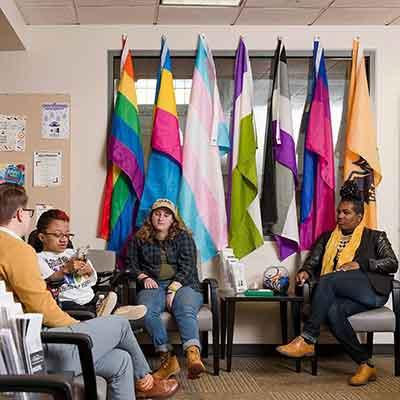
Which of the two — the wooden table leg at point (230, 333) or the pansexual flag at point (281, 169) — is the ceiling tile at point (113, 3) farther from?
the wooden table leg at point (230, 333)

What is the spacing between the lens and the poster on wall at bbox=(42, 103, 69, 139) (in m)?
5.36

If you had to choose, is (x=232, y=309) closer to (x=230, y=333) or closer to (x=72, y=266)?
(x=230, y=333)

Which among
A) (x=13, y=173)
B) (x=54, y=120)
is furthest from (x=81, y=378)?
(x=54, y=120)

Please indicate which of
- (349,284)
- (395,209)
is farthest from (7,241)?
(395,209)

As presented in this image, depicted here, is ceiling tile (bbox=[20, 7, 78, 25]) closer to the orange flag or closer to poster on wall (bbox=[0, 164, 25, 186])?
poster on wall (bbox=[0, 164, 25, 186])

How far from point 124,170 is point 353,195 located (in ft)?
5.32

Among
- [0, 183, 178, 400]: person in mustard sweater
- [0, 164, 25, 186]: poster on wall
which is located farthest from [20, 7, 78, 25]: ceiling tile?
[0, 183, 178, 400]: person in mustard sweater

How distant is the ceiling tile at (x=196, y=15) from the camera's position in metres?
5.04

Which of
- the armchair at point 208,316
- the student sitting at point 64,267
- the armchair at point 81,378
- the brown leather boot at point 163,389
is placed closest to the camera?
the armchair at point 81,378

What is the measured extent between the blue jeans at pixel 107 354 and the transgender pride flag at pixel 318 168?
2.52m

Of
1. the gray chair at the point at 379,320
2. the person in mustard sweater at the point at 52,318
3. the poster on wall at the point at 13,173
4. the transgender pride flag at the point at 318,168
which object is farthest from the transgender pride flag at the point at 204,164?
the person in mustard sweater at the point at 52,318

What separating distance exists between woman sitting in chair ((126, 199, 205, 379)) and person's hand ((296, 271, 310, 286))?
697 millimetres

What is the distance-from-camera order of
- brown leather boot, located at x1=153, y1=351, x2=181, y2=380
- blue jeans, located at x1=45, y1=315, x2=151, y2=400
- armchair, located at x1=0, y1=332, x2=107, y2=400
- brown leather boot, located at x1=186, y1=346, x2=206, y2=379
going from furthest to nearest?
brown leather boot, located at x1=153, y1=351, x2=181, y2=380, brown leather boot, located at x1=186, y1=346, x2=206, y2=379, blue jeans, located at x1=45, y1=315, x2=151, y2=400, armchair, located at x1=0, y1=332, x2=107, y2=400

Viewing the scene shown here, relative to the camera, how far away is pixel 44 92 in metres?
5.38
